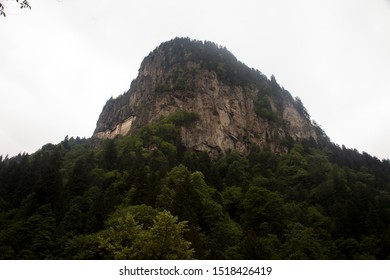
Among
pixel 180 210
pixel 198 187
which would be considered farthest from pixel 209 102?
pixel 180 210

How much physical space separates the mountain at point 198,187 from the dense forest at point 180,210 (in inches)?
7.5

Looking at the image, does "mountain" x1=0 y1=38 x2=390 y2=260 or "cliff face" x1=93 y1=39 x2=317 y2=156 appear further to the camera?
"cliff face" x1=93 y1=39 x2=317 y2=156

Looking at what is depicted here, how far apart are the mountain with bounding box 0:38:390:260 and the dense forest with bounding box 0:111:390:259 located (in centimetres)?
19

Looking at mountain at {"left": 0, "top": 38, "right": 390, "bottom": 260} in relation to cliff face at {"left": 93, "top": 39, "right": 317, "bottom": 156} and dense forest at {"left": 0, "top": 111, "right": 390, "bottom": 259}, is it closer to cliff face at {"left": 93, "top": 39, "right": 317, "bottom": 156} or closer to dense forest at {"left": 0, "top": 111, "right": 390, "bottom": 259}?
dense forest at {"left": 0, "top": 111, "right": 390, "bottom": 259}

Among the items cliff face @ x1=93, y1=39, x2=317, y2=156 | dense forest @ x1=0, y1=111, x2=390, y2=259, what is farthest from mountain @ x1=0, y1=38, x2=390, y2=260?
cliff face @ x1=93, y1=39, x2=317, y2=156

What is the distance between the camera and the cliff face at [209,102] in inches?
4579

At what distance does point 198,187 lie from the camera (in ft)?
213

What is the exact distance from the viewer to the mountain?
45.1 m

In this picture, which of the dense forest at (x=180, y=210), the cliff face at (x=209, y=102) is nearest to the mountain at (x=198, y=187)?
the dense forest at (x=180, y=210)

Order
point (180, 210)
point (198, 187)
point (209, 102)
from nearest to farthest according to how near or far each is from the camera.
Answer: point (180, 210)
point (198, 187)
point (209, 102)

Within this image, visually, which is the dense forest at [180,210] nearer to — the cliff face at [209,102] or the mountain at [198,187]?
the mountain at [198,187]

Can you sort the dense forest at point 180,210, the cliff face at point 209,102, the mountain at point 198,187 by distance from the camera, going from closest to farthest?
the dense forest at point 180,210
the mountain at point 198,187
the cliff face at point 209,102

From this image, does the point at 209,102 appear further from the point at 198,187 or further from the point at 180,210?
the point at 180,210

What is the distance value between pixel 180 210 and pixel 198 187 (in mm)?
13748
